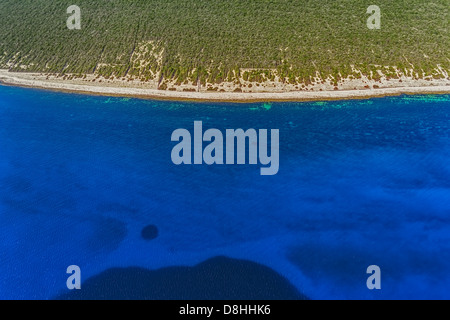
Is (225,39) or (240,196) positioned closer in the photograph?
(240,196)

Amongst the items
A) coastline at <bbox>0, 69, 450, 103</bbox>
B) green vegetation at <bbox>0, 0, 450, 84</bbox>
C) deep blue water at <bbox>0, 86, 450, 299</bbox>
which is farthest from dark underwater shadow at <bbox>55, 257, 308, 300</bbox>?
green vegetation at <bbox>0, 0, 450, 84</bbox>

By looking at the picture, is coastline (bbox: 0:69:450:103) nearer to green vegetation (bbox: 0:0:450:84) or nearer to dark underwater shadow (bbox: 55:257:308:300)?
green vegetation (bbox: 0:0:450:84)

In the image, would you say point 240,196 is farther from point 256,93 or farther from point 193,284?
point 256,93

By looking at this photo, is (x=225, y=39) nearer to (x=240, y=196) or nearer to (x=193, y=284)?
(x=240, y=196)

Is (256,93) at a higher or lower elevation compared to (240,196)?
higher

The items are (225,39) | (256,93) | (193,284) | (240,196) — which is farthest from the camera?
(225,39)

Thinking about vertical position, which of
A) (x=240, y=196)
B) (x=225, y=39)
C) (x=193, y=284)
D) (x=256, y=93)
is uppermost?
(x=225, y=39)

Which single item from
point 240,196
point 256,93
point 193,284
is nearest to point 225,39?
point 256,93

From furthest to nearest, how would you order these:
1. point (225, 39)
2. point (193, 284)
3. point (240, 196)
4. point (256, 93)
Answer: point (225, 39) → point (256, 93) → point (240, 196) → point (193, 284)
